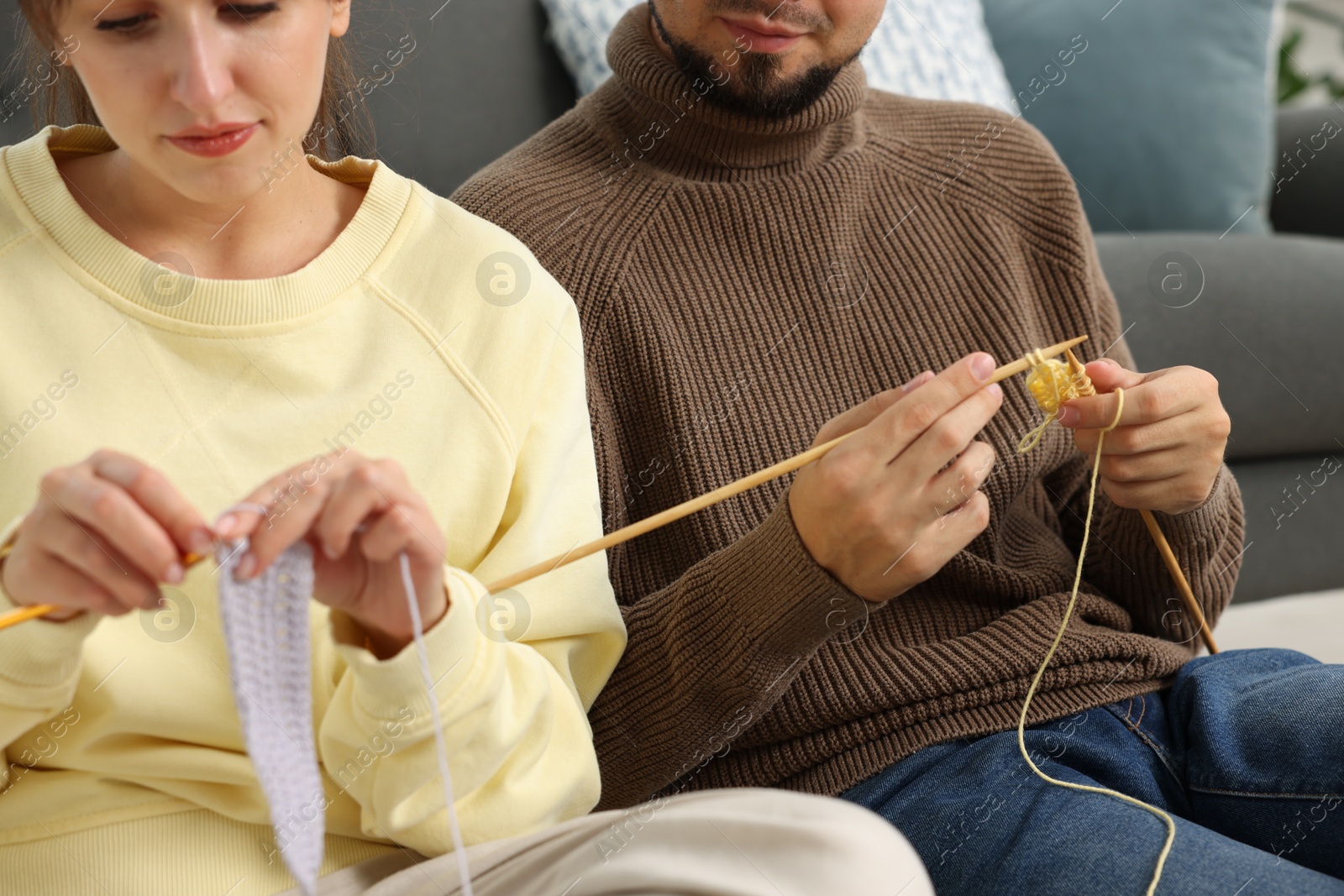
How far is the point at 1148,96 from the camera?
6.06 feet

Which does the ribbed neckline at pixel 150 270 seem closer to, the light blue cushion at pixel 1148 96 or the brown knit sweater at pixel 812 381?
the brown knit sweater at pixel 812 381

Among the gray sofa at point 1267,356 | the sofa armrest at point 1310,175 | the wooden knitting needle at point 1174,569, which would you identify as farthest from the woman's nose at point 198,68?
the sofa armrest at point 1310,175

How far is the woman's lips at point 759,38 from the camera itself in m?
1.00

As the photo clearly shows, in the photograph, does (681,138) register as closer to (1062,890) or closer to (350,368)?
(350,368)

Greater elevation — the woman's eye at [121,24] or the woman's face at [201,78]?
the woman's eye at [121,24]

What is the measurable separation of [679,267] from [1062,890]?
56 centimetres

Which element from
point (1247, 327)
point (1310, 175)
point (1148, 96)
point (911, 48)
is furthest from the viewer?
point (1310, 175)

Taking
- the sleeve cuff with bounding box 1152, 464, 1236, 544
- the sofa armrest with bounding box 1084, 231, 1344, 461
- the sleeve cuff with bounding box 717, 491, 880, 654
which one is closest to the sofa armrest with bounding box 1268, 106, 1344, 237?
the sofa armrest with bounding box 1084, 231, 1344, 461

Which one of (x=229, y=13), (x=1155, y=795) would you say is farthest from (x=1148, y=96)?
(x=229, y=13)

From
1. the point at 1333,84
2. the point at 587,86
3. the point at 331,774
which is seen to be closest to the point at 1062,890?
the point at 331,774

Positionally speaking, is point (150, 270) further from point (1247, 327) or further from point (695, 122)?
point (1247, 327)

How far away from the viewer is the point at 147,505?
0.56 metres

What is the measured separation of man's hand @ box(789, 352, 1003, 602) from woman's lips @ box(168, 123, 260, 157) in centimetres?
41

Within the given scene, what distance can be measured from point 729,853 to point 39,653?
36cm
